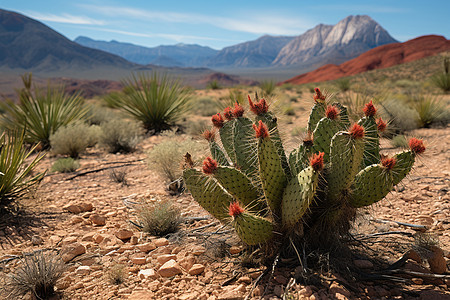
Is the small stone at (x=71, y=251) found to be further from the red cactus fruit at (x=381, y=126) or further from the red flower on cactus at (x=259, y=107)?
the red cactus fruit at (x=381, y=126)

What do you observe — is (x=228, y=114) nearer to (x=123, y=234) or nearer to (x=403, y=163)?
(x=403, y=163)

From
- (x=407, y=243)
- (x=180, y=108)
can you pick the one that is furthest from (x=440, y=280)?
(x=180, y=108)

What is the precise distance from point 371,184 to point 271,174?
0.78 metres

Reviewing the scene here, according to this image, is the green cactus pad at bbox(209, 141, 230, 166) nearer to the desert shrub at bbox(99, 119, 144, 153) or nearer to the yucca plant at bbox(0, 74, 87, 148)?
the desert shrub at bbox(99, 119, 144, 153)

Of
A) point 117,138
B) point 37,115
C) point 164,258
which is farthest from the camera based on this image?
point 37,115

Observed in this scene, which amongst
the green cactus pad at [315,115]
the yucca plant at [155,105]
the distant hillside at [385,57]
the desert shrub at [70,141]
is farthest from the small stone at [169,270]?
the distant hillside at [385,57]

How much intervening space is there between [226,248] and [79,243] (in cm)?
158

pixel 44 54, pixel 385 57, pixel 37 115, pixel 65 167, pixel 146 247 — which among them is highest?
pixel 44 54

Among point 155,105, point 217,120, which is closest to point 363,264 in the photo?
point 217,120

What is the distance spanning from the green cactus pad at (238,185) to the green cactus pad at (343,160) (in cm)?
67

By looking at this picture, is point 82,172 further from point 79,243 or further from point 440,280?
point 440,280

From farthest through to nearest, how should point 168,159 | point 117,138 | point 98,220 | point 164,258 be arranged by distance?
point 117,138 → point 168,159 → point 98,220 → point 164,258

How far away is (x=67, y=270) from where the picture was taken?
Result: 3191mm

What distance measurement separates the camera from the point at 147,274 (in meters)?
3.04
